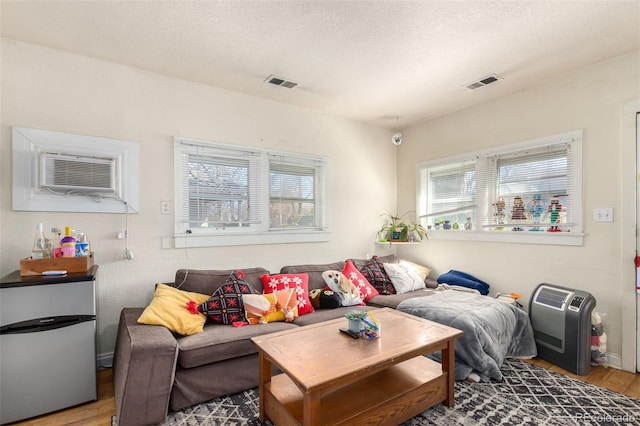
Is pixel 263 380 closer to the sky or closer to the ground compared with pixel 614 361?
closer to the sky

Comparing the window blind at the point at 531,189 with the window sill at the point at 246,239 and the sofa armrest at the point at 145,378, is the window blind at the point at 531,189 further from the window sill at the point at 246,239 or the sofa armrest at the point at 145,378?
the sofa armrest at the point at 145,378

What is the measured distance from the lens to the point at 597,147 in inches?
112

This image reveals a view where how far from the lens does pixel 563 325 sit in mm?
2658

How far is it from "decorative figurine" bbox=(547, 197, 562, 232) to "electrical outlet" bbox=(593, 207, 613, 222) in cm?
29

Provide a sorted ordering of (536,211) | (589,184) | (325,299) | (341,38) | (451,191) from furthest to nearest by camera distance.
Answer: (451,191) < (536,211) < (325,299) < (589,184) < (341,38)

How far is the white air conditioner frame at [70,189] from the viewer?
244 centimetres

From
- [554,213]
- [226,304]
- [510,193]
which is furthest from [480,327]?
[226,304]

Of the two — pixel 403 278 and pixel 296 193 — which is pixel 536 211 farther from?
pixel 296 193

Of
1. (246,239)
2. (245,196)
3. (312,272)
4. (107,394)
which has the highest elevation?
(245,196)

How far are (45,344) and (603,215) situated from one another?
4.40 meters

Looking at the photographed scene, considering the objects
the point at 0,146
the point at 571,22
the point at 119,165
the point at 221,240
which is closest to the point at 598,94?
the point at 571,22

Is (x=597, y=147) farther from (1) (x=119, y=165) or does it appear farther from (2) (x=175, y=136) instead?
(1) (x=119, y=165)

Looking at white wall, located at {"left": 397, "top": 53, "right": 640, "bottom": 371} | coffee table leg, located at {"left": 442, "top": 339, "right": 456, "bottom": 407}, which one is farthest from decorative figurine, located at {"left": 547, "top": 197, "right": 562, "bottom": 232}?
coffee table leg, located at {"left": 442, "top": 339, "right": 456, "bottom": 407}

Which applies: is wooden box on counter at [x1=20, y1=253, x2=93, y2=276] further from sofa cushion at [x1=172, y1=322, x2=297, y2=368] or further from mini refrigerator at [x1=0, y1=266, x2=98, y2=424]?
sofa cushion at [x1=172, y1=322, x2=297, y2=368]
